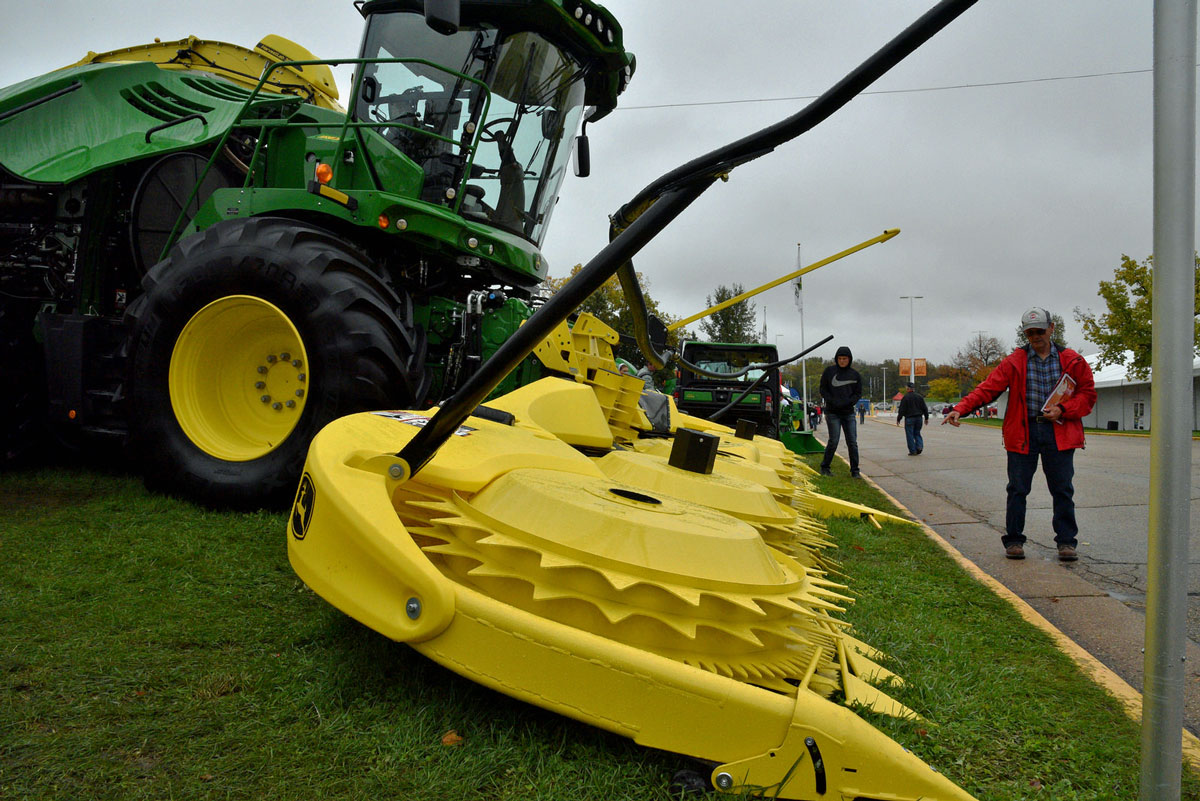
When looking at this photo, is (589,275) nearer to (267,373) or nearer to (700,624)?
(700,624)

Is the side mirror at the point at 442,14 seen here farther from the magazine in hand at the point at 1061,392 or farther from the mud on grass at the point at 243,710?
the magazine in hand at the point at 1061,392

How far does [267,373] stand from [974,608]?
3.77 m

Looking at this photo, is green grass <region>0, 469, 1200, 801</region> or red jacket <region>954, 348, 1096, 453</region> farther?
red jacket <region>954, 348, 1096, 453</region>

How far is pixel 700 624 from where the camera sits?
1767 mm

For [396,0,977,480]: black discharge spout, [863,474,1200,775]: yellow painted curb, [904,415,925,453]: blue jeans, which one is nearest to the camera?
[396,0,977,480]: black discharge spout

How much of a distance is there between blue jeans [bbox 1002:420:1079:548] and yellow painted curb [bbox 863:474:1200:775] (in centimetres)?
58

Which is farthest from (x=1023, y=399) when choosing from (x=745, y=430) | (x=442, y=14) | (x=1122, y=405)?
(x=1122, y=405)

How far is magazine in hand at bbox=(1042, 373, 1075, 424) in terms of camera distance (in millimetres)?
4742

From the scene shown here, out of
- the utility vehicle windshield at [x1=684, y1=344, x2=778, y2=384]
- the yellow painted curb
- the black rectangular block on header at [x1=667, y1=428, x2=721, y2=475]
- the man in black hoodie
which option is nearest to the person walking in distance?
the utility vehicle windshield at [x1=684, y1=344, x2=778, y2=384]

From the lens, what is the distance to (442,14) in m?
3.17

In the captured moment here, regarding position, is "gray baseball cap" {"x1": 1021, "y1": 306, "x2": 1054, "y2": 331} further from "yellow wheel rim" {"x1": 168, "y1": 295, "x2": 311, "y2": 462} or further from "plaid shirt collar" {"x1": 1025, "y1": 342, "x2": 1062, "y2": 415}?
"yellow wheel rim" {"x1": 168, "y1": 295, "x2": 311, "y2": 462}

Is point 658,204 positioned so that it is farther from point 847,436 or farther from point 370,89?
point 847,436

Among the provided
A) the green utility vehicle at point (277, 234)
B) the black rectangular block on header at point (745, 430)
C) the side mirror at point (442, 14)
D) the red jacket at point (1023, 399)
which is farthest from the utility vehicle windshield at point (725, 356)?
the side mirror at point (442, 14)

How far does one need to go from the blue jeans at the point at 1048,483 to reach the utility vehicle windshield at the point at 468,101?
3781 millimetres
